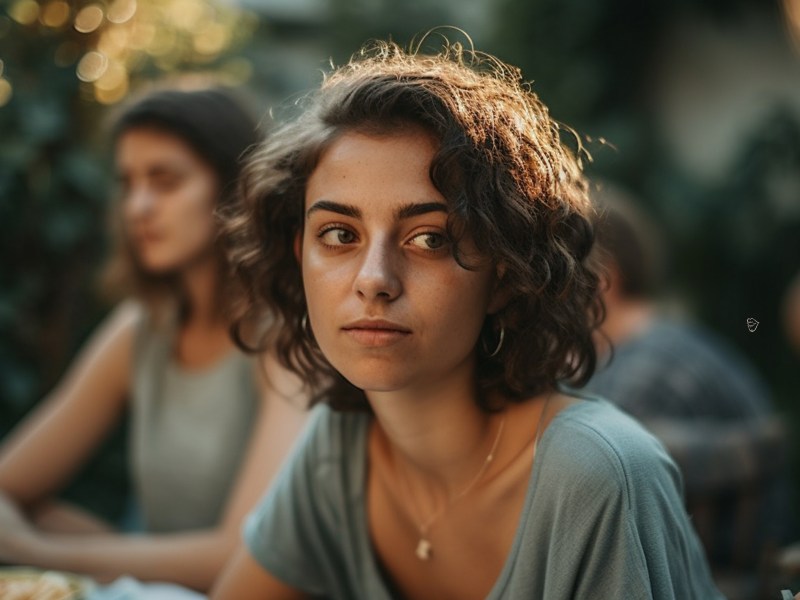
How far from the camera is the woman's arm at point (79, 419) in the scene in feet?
8.84

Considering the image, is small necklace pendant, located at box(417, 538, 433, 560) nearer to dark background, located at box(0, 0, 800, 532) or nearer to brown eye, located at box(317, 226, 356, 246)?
brown eye, located at box(317, 226, 356, 246)

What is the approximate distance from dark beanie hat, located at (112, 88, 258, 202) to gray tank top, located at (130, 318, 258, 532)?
20.7 inches

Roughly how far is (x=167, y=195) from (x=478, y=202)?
1.36 m

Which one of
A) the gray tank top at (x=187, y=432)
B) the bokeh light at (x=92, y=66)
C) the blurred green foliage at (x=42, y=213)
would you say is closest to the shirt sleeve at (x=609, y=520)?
the gray tank top at (x=187, y=432)

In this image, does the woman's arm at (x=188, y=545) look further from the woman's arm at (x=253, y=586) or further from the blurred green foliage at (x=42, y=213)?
the blurred green foliage at (x=42, y=213)

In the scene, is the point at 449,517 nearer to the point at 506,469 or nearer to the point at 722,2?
the point at 506,469

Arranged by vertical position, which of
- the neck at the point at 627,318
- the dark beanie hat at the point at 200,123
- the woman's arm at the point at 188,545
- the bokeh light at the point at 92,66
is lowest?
the woman's arm at the point at 188,545

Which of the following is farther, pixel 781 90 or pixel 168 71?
pixel 781 90

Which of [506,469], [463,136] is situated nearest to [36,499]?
[506,469]

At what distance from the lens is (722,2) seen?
609cm

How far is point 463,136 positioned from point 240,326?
0.72m

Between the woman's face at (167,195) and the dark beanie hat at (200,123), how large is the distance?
0.08 ft

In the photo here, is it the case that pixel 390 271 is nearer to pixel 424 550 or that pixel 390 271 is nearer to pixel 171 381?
pixel 424 550

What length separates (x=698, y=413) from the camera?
339cm
